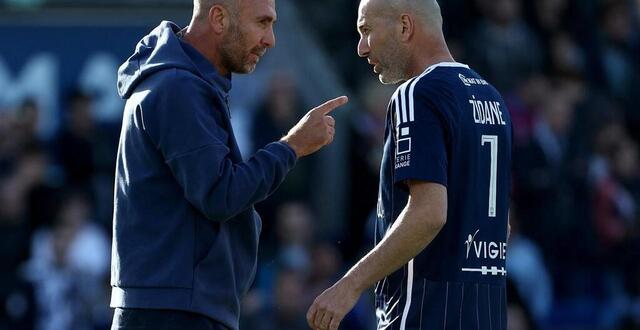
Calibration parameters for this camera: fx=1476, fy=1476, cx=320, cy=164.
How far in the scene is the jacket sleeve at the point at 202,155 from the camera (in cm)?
553

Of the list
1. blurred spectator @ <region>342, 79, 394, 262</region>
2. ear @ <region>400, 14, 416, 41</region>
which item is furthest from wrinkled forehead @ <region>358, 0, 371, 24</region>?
blurred spectator @ <region>342, 79, 394, 262</region>

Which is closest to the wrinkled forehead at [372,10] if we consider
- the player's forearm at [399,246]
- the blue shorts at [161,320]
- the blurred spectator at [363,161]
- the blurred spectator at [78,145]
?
the player's forearm at [399,246]

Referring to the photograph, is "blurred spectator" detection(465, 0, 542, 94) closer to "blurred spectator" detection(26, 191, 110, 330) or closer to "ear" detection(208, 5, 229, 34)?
"blurred spectator" detection(26, 191, 110, 330)

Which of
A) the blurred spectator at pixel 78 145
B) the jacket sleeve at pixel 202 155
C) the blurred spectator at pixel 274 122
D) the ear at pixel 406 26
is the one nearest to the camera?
the jacket sleeve at pixel 202 155

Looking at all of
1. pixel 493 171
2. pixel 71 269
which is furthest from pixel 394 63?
pixel 71 269

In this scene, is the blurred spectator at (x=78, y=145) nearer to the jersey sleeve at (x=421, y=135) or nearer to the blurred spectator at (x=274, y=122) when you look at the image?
the blurred spectator at (x=274, y=122)

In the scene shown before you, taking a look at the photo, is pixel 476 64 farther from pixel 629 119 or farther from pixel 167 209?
pixel 167 209

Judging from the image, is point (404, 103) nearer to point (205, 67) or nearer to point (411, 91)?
point (411, 91)

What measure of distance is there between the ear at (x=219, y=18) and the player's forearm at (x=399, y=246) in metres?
1.06

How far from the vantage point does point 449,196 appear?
5.80m

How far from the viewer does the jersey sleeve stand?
18.5ft

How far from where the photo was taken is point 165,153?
559 cm

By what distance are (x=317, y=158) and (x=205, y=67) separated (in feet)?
24.1

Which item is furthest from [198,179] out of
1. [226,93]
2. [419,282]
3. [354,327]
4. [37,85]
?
[37,85]
